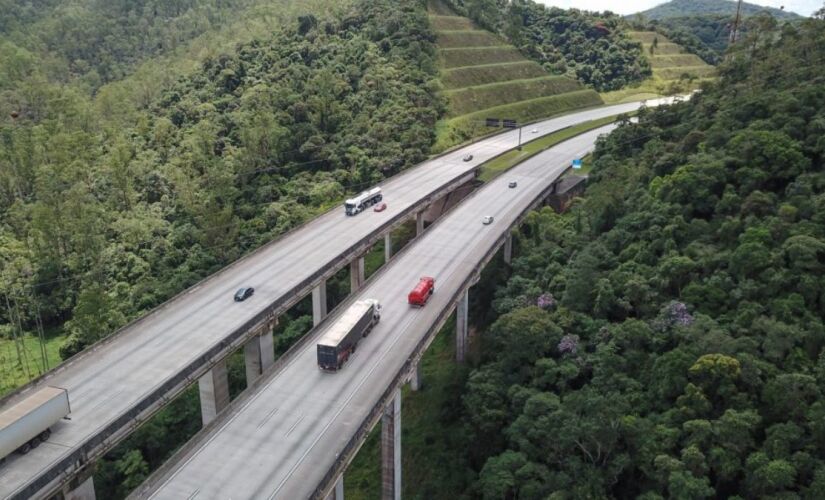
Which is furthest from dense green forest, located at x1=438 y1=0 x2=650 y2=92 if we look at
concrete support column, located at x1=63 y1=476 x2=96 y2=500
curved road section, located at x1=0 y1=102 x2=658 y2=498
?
concrete support column, located at x1=63 y1=476 x2=96 y2=500

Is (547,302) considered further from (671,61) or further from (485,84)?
(671,61)

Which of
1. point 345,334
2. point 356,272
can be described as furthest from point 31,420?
point 356,272

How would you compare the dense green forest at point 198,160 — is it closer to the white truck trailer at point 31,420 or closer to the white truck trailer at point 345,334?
the white truck trailer at point 31,420

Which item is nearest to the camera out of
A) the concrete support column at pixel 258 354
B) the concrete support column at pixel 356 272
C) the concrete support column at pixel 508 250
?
the concrete support column at pixel 258 354

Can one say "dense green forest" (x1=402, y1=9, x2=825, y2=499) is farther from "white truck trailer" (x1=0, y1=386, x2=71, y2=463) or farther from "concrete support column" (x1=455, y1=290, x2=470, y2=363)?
"white truck trailer" (x1=0, y1=386, x2=71, y2=463)

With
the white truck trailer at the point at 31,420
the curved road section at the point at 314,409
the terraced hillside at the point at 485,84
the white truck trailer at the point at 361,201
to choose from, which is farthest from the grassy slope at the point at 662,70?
the white truck trailer at the point at 31,420

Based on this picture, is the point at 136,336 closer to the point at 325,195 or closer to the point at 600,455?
the point at 600,455
